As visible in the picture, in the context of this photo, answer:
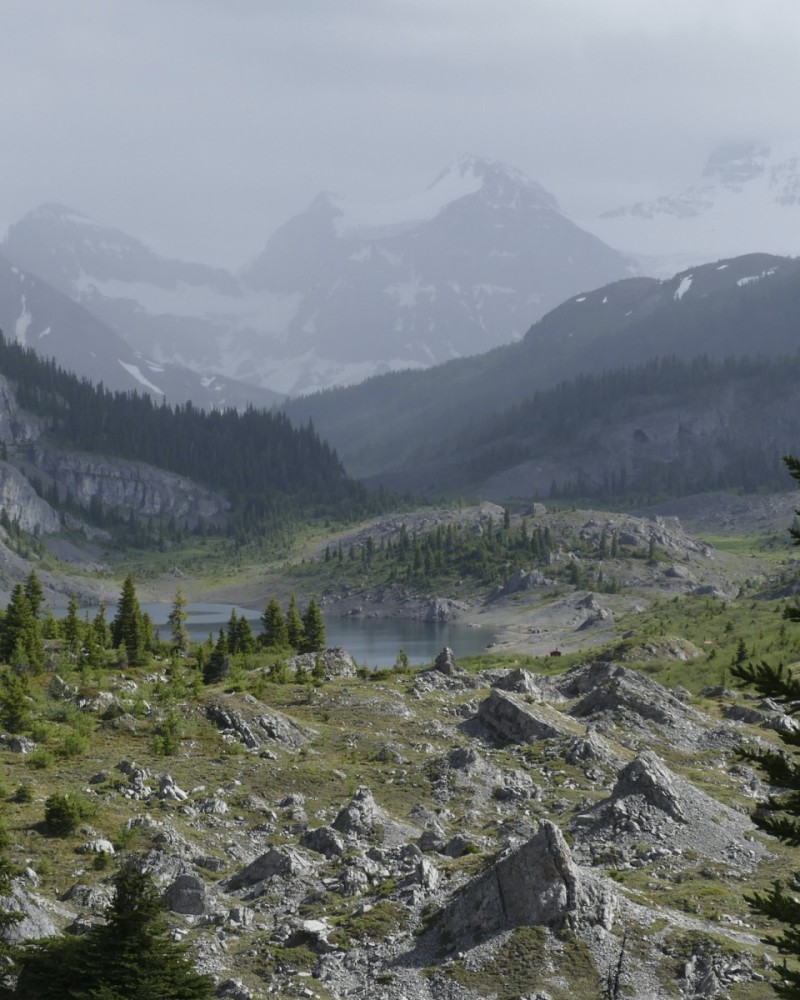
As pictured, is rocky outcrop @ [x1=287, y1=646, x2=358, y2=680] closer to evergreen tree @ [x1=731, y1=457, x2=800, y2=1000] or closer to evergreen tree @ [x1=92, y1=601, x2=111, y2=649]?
evergreen tree @ [x1=92, y1=601, x2=111, y2=649]

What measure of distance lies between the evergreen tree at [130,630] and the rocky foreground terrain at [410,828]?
3.77 m

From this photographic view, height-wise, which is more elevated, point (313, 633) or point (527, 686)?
point (527, 686)

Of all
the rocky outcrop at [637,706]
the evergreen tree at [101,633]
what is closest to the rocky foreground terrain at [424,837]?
the rocky outcrop at [637,706]

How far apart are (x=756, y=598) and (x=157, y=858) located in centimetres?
14628

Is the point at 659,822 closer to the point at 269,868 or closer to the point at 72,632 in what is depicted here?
the point at 269,868

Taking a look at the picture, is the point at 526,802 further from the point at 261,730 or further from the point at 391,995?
the point at 391,995

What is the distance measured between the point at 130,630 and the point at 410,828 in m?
49.4

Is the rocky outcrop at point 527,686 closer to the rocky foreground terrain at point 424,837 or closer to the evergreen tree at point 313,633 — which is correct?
the rocky foreground terrain at point 424,837

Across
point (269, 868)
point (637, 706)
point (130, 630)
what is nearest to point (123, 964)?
point (269, 868)

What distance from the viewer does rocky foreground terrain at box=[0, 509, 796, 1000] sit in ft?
A: 164

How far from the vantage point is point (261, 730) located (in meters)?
80.7

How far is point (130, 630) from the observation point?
111125 millimetres

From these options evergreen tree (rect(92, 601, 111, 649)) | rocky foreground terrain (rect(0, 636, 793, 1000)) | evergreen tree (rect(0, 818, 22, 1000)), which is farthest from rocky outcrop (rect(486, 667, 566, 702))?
evergreen tree (rect(0, 818, 22, 1000))

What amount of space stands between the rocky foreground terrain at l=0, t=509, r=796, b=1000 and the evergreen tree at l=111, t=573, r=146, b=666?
3766 mm
